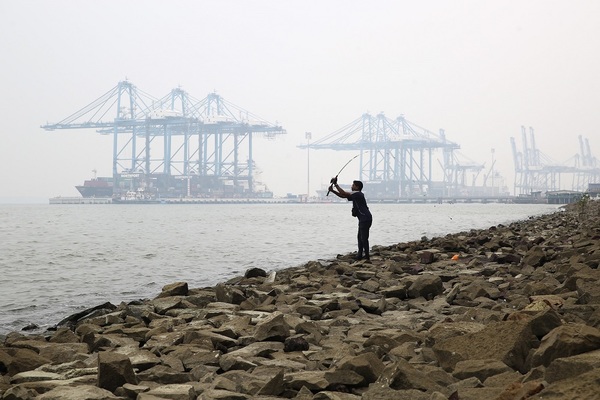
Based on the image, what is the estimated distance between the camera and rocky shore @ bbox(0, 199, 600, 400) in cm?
268

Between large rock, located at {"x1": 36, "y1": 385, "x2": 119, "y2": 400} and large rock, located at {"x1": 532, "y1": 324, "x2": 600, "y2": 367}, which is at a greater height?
large rock, located at {"x1": 532, "y1": 324, "x2": 600, "y2": 367}

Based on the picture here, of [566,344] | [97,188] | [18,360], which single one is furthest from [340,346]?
[97,188]

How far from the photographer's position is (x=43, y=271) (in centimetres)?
1273

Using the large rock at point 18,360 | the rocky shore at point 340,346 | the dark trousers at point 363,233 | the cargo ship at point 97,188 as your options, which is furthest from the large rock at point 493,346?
the cargo ship at point 97,188

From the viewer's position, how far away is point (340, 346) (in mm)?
3811

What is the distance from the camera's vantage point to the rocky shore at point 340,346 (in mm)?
2678

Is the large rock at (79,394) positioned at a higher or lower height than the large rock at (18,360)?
higher

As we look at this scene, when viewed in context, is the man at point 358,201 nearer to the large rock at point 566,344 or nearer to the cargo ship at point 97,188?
the large rock at point 566,344

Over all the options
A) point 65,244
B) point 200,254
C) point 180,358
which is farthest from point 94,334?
point 65,244

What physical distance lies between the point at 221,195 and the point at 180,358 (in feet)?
336

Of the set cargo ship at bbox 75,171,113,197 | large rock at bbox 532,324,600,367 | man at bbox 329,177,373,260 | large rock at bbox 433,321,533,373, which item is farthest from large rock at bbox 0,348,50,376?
cargo ship at bbox 75,171,113,197

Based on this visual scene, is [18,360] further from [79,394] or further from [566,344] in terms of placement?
[566,344]

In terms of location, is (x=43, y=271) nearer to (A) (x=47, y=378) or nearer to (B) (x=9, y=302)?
(B) (x=9, y=302)

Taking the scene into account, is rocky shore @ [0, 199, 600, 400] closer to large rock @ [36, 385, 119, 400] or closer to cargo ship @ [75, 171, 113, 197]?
large rock @ [36, 385, 119, 400]
